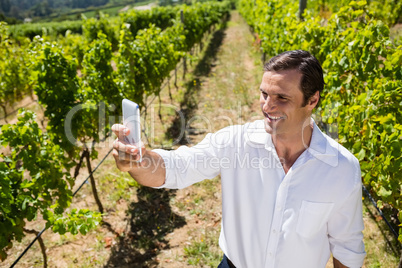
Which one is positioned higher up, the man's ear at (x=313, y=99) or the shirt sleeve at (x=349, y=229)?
the man's ear at (x=313, y=99)

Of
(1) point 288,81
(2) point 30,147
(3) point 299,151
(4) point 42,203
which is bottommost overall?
(4) point 42,203

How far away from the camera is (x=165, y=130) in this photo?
7574mm

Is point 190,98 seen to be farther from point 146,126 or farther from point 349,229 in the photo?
point 349,229

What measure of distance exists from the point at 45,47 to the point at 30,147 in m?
1.49

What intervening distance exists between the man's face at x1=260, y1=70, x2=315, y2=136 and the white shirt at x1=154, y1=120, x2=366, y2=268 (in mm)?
127

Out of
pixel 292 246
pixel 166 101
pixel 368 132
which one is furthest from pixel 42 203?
pixel 166 101

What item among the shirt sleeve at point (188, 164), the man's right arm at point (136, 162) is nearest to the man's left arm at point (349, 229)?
the shirt sleeve at point (188, 164)

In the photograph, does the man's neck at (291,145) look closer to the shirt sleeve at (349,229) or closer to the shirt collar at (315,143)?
the shirt collar at (315,143)

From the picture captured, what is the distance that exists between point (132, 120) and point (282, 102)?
822 millimetres

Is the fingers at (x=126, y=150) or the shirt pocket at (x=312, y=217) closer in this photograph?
the fingers at (x=126, y=150)

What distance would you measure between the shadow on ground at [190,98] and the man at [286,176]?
5.21 m

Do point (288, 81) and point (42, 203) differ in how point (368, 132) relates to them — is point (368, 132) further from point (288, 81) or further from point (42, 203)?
point (42, 203)

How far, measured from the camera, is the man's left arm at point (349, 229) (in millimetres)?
1600

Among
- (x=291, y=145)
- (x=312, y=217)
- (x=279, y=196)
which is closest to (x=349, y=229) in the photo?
(x=312, y=217)
